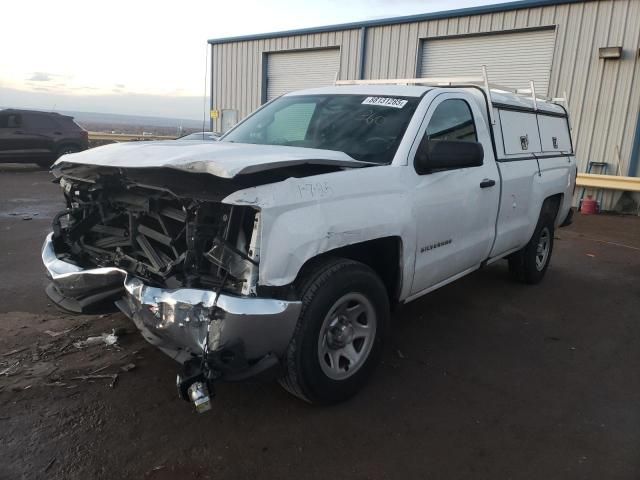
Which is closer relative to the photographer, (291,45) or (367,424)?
(367,424)

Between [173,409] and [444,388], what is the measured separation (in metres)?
1.74

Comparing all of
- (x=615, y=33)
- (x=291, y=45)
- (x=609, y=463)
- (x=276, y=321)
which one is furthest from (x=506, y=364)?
(x=291, y=45)

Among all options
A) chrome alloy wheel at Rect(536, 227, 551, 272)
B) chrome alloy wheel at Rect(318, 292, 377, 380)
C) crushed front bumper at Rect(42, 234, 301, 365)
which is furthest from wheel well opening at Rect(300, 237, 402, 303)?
chrome alloy wheel at Rect(536, 227, 551, 272)

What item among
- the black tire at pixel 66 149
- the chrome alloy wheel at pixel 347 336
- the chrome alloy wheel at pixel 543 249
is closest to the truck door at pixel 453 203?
the chrome alloy wheel at pixel 347 336

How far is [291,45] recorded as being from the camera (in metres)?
16.8

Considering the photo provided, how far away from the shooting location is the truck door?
3.62 metres

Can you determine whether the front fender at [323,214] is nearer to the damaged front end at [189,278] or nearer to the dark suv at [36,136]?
the damaged front end at [189,278]

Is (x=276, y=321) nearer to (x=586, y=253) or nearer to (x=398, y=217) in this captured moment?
(x=398, y=217)

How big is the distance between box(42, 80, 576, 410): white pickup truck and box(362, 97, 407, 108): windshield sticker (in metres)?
0.01

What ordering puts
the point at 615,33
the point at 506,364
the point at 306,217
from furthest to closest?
the point at 615,33
the point at 506,364
the point at 306,217

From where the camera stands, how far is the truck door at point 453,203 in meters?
3.62

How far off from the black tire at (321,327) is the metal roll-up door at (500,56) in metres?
11.2

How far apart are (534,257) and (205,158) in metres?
4.35

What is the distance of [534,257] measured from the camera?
5871 mm
